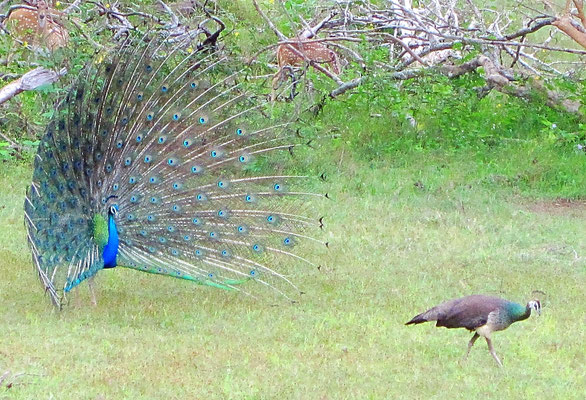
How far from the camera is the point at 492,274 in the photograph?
302 inches

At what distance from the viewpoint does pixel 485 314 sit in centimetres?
546

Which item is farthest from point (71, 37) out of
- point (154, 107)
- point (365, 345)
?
point (365, 345)

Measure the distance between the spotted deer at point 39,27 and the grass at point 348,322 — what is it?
1730 mm

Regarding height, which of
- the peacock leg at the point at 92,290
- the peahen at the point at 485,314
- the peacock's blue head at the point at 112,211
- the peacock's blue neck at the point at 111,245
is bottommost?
the peacock leg at the point at 92,290

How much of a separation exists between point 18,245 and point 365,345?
3.56m

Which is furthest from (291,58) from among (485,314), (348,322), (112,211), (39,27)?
(485,314)

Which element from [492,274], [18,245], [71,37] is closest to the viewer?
[492,274]

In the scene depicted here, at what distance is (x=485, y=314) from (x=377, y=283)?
6.66ft

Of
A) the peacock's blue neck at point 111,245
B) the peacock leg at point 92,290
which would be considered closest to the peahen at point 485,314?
the peacock's blue neck at point 111,245

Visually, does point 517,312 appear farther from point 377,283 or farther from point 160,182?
point 160,182

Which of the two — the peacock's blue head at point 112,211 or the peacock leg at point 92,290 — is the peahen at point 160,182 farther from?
the peacock leg at point 92,290

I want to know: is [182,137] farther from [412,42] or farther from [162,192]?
[412,42]

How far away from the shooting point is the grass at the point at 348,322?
5344mm

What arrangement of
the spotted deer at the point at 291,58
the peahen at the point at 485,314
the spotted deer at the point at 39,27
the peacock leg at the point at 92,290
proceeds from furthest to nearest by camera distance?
the spotted deer at the point at 291,58
the spotted deer at the point at 39,27
the peacock leg at the point at 92,290
the peahen at the point at 485,314
